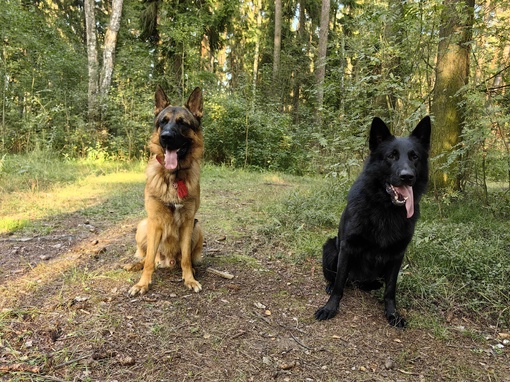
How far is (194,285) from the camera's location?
323 cm

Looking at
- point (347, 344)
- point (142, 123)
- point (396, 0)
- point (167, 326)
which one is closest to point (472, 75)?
point (396, 0)

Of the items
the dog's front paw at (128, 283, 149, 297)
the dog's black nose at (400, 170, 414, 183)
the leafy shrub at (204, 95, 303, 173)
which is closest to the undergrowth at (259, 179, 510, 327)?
the dog's black nose at (400, 170, 414, 183)

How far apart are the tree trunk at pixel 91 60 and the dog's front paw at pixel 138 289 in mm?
10613

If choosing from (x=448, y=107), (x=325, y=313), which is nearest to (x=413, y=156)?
(x=325, y=313)

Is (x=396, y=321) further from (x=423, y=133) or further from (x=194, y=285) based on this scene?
(x=194, y=285)

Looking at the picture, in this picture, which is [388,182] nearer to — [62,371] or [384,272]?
[384,272]

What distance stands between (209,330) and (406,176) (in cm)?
209

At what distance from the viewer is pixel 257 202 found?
6891 mm

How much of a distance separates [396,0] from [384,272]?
179 inches

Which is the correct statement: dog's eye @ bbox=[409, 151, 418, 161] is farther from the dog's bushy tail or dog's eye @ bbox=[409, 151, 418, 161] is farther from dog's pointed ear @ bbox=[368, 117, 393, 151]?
the dog's bushy tail

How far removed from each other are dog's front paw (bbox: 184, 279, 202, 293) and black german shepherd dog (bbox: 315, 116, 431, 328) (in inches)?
46.6

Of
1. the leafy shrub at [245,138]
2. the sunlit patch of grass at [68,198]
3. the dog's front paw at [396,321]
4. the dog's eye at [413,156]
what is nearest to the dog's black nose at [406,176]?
the dog's eye at [413,156]

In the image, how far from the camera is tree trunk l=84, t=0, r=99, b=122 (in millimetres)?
11477

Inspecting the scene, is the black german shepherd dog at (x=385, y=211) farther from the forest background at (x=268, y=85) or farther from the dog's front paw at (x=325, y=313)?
the forest background at (x=268, y=85)
